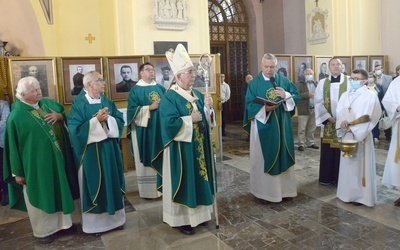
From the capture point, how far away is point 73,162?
4.27m

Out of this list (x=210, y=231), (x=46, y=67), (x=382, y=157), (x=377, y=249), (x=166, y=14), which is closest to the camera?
(x=377, y=249)

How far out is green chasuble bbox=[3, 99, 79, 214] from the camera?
12.6ft

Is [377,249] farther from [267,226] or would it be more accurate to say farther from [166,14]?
[166,14]

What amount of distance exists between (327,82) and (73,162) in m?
3.85

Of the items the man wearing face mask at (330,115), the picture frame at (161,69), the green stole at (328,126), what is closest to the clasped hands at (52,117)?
the picture frame at (161,69)

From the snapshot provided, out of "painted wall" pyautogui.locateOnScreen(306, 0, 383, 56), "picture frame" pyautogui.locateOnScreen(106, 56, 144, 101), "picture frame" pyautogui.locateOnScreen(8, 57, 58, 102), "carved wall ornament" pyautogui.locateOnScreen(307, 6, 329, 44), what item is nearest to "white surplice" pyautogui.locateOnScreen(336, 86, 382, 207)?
"picture frame" pyautogui.locateOnScreen(106, 56, 144, 101)

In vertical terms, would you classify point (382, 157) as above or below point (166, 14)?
below

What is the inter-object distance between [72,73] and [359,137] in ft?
15.6

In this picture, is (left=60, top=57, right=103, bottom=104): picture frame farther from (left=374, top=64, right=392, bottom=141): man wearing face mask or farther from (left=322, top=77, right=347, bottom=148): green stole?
(left=374, top=64, right=392, bottom=141): man wearing face mask

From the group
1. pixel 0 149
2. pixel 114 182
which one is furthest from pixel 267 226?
pixel 0 149

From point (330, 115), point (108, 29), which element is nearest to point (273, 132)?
point (330, 115)

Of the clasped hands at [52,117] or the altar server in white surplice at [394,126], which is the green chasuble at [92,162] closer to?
the clasped hands at [52,117]

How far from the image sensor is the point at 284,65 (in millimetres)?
8922

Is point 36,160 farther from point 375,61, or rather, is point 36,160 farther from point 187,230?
point 375,61
